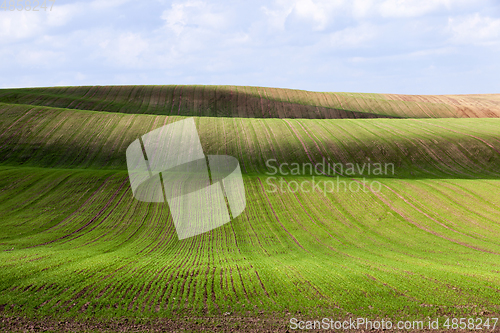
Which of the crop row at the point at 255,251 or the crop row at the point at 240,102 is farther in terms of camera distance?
the crop row at the point at 240,102

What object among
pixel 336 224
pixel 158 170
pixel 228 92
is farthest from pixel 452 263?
pixel 228 92

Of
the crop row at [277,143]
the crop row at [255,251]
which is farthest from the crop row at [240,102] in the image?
the crop row at [255,251]

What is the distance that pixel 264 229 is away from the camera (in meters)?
29.7

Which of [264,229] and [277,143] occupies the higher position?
[277,143]

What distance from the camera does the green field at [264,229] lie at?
1472 centimetres

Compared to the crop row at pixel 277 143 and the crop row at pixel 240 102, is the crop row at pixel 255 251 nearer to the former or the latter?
the crop row at pixel 277 143

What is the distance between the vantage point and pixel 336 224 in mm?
30094

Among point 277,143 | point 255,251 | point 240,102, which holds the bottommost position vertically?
point 255,251

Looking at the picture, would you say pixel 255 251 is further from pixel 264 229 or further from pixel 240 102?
pixel 240 102

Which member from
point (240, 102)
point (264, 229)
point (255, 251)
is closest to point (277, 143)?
point (264, 229)

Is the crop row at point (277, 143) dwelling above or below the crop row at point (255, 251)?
above

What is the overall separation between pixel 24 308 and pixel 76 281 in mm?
2748

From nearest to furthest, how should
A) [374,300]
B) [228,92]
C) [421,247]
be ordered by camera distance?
[374,300]
[421,247]
[228,92]

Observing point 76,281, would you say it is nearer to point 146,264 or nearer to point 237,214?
point 146,264
